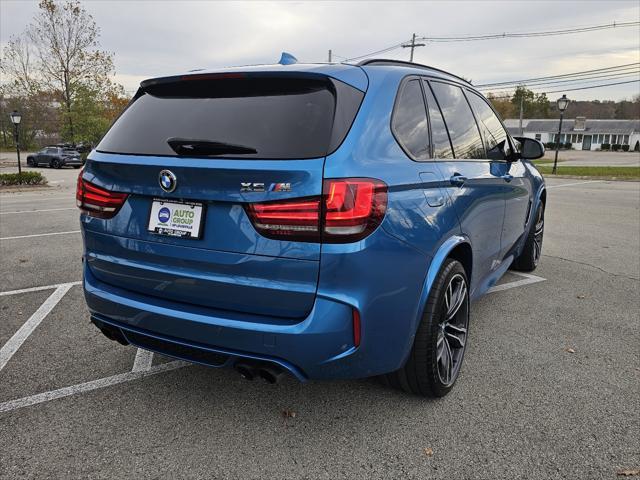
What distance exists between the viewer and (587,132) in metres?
90.5

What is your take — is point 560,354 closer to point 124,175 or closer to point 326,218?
point 326,218

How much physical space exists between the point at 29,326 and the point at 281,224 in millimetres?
2835

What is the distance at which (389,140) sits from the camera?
7.55 ft

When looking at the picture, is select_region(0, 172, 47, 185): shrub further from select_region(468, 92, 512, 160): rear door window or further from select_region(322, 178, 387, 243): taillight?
select_region(322, 178, 387, 243): taillight

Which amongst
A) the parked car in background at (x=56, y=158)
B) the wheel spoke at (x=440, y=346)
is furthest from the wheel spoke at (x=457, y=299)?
the parked car in background at (x=56, y=158)

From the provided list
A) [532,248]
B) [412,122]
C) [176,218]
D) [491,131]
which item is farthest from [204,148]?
[532,248]

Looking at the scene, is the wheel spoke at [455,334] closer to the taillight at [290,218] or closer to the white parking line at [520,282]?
the taillight at [290,218]

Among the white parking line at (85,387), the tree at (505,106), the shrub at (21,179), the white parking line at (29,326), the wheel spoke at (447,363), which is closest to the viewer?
the white parking line at (85,387)

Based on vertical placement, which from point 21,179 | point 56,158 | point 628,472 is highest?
point 56,158

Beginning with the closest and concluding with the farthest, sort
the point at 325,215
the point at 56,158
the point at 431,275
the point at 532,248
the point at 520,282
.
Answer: the point at 325,215 → the point at 431,275 → the point at 520,282 → the point at 532,248 → the point at 56,158

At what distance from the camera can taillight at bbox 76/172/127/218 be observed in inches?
95.1

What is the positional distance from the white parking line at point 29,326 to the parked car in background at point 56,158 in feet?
103

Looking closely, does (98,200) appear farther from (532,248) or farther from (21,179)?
(21,179)

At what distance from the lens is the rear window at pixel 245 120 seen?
2.10 meters
